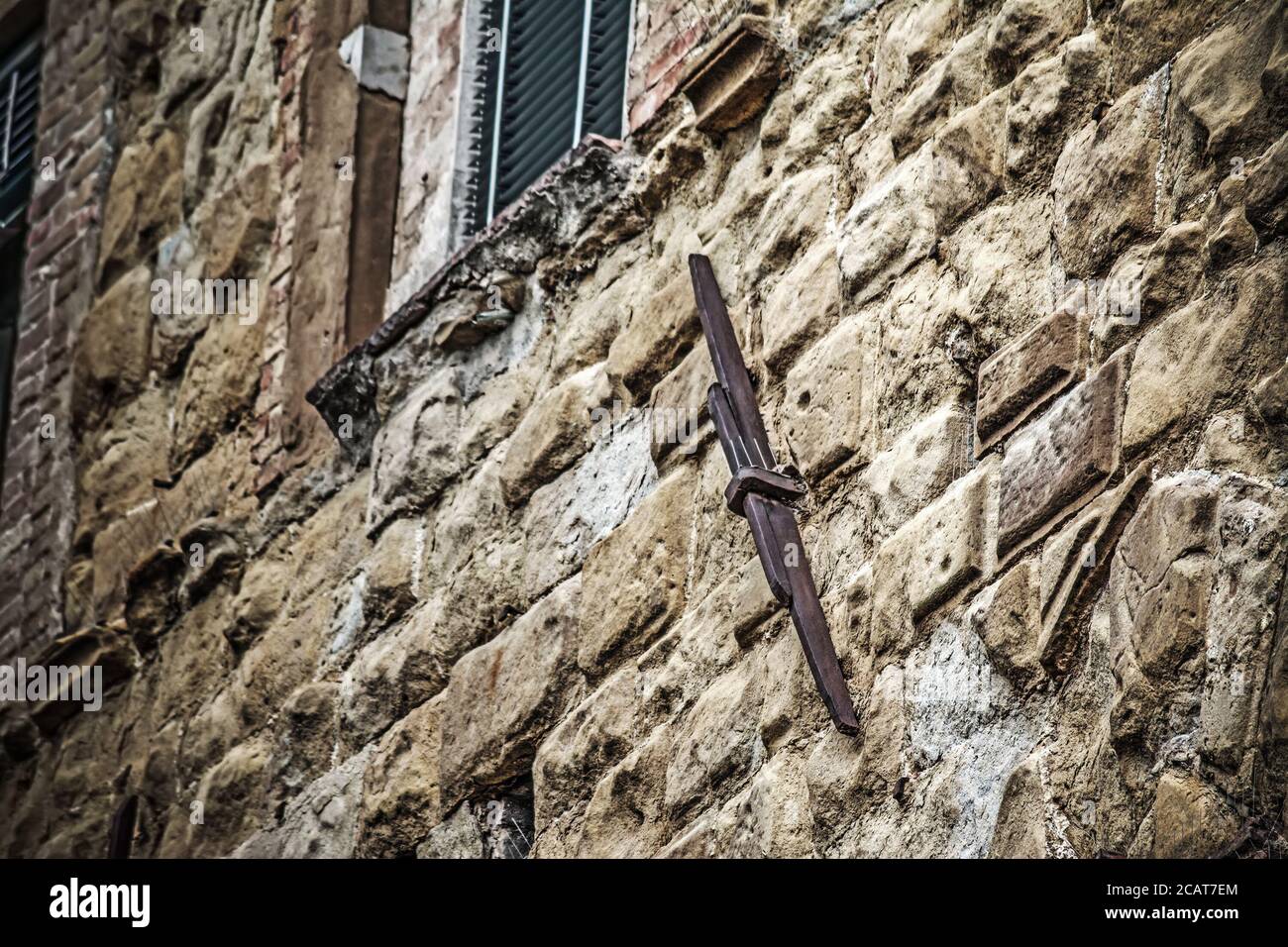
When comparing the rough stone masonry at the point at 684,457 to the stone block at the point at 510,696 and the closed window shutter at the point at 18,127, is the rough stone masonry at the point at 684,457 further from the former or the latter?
the closed window shutter at the point at 18,127

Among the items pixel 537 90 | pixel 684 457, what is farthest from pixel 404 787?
pixel 537 90

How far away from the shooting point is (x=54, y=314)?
7406mm

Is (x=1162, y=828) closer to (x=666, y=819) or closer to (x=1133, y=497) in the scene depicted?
(x=1133, y=497)

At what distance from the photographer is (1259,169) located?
2990 millimetres

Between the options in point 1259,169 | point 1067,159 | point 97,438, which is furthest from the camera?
point 97,438

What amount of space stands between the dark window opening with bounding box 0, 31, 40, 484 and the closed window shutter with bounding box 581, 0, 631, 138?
3464 millimetres

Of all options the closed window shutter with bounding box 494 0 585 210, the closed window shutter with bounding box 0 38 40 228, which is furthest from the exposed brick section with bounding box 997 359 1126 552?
the closed window shutter with bounding box 0 38 40 228

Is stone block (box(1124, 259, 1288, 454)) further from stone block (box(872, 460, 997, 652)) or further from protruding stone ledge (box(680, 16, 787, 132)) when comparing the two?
protruding stone ledge (box(680, 16, 787, 132))

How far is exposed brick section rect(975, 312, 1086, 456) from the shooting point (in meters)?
3.25

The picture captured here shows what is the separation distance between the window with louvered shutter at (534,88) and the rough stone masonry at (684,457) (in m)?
0.09

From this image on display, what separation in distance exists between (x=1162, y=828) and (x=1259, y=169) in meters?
0.86

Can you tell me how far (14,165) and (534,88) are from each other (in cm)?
345

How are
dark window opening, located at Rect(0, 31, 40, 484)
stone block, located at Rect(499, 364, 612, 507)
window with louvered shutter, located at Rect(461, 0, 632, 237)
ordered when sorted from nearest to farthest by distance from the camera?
stone block, located at Rect(499, 364, 612, 507), window with louvered shutter, located at Rect(461, 0, 632, 237), dark window opening, located at Rect(0, 31, 40, 484)
